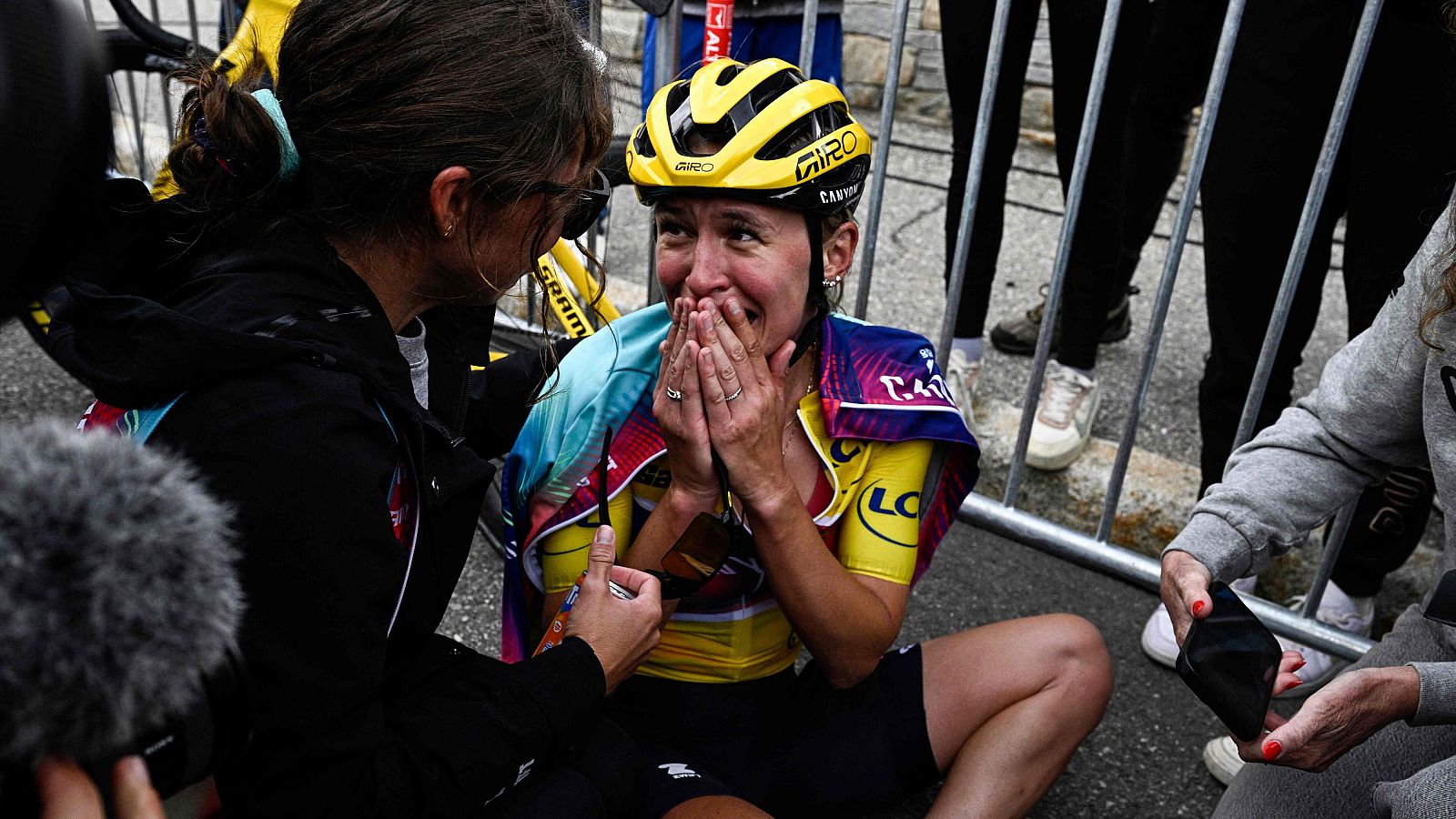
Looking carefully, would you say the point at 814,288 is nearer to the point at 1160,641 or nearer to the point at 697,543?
the point at 697,543

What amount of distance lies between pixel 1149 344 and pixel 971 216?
1.95 feet

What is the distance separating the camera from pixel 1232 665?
1.87 metres

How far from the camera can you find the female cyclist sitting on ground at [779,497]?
2080 millimetres

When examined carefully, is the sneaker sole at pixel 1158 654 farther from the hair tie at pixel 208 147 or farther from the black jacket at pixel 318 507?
the hair tie at pixel 208 147

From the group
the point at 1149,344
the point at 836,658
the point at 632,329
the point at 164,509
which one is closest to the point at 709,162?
the point at 632,329

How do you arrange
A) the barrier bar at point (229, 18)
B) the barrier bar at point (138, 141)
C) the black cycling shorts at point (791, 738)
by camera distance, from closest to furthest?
1. the black cycling shorts at point (791, 738)
2. the barrier bar at point (229, 18)
3. the barrier bar at point (138, 141)

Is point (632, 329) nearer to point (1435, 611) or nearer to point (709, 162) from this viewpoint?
point (709, 162)

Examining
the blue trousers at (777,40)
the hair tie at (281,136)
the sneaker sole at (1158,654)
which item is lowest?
the sneaker sole at (1158,654)

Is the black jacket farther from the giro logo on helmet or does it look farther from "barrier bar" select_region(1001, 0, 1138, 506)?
"barrier bar" select_region(1001, 0, 1138, 506)

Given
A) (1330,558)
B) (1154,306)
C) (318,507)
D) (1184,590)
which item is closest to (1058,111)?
(1154,306)

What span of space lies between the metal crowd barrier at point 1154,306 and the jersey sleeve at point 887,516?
1091 millimetres

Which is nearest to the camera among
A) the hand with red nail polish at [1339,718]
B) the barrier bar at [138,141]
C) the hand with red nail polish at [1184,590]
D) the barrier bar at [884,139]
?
the hand with red nail polish at [1339,718]

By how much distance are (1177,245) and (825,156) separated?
132cm

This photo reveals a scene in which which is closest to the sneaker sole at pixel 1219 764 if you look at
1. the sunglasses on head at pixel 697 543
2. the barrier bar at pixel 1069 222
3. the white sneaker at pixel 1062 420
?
the barrier bar at pixel 1069 222
